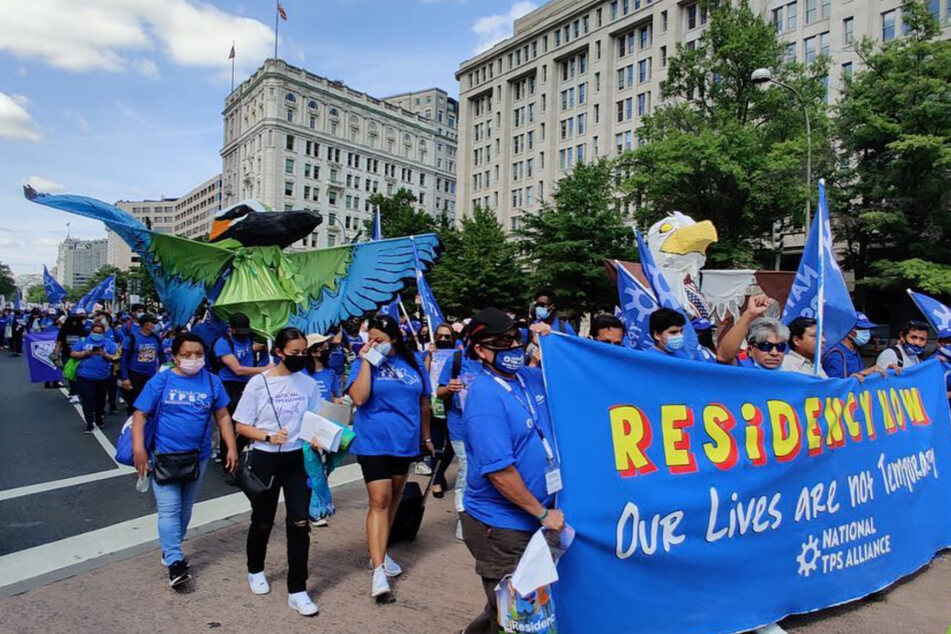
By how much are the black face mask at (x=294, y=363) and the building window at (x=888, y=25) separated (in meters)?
43.8

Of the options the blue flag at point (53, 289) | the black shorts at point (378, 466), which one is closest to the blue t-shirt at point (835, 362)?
the black shorts at point (378, 466)

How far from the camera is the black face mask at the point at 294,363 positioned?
4.12 m

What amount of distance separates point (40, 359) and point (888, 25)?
4398 cm

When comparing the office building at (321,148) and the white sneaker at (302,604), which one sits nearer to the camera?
the white sneaker at (302,604)

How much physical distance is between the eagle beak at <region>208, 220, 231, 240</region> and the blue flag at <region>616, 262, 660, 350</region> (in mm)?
4864

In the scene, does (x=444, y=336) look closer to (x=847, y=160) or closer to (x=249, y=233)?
(x=249, y=233)

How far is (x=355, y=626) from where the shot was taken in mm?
3650

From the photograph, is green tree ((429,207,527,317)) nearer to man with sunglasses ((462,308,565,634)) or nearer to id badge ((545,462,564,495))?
man with sunglasses ((462,308,565,634))

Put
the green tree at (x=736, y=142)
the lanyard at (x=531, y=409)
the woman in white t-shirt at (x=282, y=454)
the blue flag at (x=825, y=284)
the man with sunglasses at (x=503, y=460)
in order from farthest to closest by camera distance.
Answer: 1. the green tree at (x=736, y=142)
2. the blue flag at (x=825, y=284)
3. the woman in white t-shirt at (x=282, y=454)
4. the lanyard at (x=531, y=409)
5. the man with sunglasses at (x=503, y=460)

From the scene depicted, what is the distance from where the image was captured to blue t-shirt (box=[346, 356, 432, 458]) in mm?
4043

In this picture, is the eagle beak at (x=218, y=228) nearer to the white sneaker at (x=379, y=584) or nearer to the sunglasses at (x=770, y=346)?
the white sneaker at (x=379, y=584)

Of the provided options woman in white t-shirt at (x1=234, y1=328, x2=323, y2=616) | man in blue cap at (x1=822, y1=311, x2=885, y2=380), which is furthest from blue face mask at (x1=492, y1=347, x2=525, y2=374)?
man in blue cap at (x1=822, y1=311, x2=885, y2=380)

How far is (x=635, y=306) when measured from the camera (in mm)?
5094

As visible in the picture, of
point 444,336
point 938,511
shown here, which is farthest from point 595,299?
point 938,511
